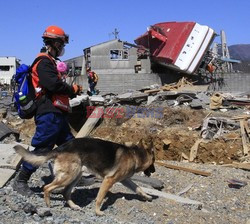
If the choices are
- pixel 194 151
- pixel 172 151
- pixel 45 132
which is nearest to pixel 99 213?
pixel 45 132

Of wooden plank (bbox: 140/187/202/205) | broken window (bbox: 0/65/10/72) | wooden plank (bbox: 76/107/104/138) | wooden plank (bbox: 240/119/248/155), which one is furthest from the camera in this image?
broken window (bbox: 0/65/10/72)

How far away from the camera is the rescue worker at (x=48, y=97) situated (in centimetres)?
474

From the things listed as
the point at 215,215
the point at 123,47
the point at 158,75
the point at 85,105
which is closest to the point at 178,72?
the point at 158,75

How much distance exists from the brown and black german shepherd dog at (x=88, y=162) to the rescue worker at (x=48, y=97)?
0.21 m

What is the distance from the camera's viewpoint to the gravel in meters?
4.31

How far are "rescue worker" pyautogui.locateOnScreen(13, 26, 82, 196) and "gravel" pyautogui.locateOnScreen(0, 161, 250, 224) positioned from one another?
0.53 metres

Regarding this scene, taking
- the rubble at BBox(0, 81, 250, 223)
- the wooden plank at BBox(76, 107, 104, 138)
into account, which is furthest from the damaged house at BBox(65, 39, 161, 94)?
the wooden plank at BBox(76, 107, 104, 138)

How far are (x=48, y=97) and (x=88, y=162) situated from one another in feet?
3.21

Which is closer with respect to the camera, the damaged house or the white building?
the damaged house

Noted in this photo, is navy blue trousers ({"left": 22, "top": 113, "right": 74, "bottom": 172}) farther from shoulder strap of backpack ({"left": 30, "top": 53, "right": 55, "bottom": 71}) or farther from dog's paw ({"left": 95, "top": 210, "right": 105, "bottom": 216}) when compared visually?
dog's paw ({"left": 95, "top": 210, "right": 105, "bottom": 216})

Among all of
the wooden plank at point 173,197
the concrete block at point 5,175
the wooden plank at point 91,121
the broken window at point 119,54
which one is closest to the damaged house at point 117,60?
the broken window at point 119,54

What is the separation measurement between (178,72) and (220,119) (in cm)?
1169

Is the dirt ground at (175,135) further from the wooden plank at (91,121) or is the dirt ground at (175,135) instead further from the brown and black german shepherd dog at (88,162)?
the brown and black german shepherd dog at (88,162)

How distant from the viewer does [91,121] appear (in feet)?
45.9
